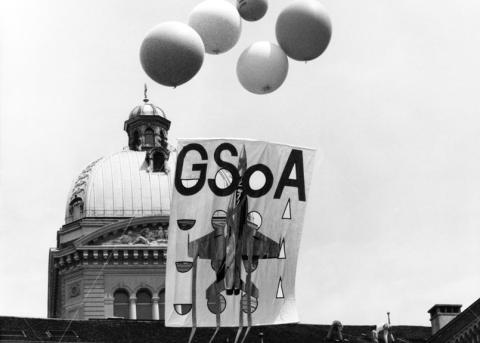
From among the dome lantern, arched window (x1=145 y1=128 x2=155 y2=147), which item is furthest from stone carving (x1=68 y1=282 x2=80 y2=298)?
arched window (x1=145 y1=128 x2=155 y2=147)

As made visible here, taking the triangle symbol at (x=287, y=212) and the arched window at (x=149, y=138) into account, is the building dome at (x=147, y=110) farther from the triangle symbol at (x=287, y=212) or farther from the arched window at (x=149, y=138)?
the triangle symbol at (x=287, y=212)

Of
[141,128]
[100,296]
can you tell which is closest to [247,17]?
[100,296]

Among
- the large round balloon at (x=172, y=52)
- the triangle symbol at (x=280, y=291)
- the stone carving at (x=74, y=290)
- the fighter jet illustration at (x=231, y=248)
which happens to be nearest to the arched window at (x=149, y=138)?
the stone carving at (x=74, y=290)

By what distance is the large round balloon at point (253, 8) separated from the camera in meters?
44.5

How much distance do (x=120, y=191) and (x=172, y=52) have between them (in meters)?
66.4

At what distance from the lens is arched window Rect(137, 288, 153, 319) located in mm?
104375

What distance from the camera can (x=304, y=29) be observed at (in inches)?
1746

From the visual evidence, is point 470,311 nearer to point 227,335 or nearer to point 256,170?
point 227,335

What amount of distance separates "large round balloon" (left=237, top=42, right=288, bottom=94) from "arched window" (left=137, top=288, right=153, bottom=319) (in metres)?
60.1

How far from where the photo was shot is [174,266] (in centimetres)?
4747

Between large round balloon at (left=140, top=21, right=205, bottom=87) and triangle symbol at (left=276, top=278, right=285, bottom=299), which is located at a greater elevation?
large round balloon at (left=140, top=21, right=205, bottom=87)

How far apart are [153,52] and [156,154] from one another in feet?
222

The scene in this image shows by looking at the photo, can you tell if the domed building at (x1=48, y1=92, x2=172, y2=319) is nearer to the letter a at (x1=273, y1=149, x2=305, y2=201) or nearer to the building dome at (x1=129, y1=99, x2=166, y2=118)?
the building dome at (x1=129, y1=99, x2=166, y2=118)

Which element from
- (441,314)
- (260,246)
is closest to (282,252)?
(260,246)
